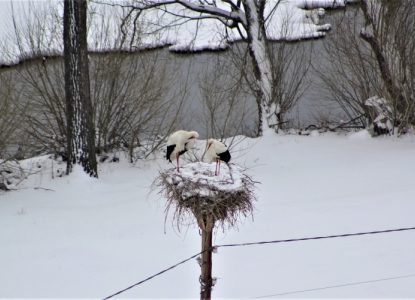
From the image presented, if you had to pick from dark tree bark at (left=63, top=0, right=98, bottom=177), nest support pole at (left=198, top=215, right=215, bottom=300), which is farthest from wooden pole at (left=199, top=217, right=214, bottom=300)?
dark tree bark at (left=63, top=0, right=98, bottom=177)

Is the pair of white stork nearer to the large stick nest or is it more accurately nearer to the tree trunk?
the large stick nest

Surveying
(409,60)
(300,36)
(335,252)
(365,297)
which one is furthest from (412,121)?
(365,297)

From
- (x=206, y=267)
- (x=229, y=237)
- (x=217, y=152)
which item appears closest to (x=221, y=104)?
(x=229, y=237)

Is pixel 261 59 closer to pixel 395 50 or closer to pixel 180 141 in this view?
pixel 395 50

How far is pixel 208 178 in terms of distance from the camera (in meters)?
3.27

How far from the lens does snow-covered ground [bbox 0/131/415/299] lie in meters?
5.22

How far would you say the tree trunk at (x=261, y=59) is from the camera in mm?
12602

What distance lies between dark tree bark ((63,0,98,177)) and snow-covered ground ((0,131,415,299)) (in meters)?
0.50

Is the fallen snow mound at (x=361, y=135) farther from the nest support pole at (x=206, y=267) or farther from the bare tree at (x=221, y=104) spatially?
the nest support pole at (x=206, y=267)

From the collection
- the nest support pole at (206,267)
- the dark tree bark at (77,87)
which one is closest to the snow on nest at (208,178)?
the nest support pole at (206,267)

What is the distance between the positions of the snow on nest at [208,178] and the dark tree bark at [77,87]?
6.37 meters

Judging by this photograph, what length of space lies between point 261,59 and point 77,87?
5.44 metres

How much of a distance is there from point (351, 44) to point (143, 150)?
6290 mm

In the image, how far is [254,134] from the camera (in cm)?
1391
